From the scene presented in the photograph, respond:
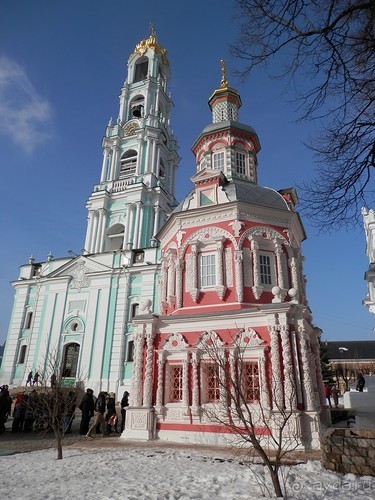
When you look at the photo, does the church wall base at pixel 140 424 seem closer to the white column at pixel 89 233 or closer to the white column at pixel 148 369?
the white column at pixel 148 369

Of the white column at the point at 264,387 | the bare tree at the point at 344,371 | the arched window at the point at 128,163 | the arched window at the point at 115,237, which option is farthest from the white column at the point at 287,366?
the bare tree at the point at 344,371

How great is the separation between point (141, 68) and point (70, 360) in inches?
1373

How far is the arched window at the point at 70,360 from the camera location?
85.6 feet

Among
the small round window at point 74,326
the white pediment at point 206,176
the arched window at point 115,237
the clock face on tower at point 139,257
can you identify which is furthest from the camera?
the arched window at point 115,237

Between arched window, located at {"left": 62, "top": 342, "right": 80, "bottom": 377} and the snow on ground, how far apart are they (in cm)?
1727

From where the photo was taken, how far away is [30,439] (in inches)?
506

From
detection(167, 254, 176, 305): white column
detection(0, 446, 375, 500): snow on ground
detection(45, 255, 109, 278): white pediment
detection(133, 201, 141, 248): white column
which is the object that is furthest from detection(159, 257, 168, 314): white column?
detection(133, 201, 141, 248): white column

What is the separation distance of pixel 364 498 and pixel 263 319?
6984mm

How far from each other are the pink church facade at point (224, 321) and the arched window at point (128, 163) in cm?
2021

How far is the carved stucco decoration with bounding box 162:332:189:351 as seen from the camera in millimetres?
13123

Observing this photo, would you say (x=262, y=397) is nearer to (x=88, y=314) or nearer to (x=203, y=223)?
(x=203, y=223)

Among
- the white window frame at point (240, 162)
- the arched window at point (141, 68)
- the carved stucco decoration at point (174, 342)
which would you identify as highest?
the arched window at point (141, 68)

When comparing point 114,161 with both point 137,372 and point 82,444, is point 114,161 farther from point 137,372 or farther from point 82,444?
point 82,444

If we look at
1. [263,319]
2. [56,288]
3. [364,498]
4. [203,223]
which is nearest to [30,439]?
[263,319]
